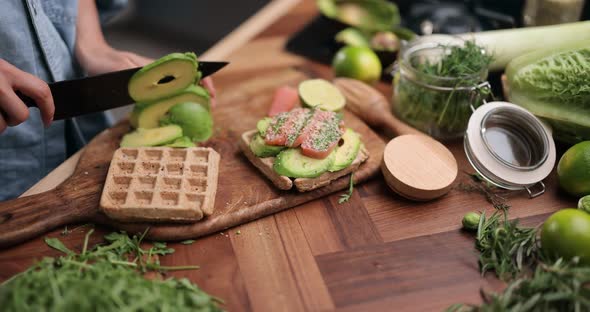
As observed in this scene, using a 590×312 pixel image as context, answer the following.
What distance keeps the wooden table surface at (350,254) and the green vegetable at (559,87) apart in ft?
0.78

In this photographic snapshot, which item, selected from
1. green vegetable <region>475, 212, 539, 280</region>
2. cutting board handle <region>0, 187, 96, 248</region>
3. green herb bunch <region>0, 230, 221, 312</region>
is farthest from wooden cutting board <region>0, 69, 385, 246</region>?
green vegetable <region>475, 212, 539, 280</region>

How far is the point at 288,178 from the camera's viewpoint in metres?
1.90

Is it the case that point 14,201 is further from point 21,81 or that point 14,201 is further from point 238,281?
point 238,281

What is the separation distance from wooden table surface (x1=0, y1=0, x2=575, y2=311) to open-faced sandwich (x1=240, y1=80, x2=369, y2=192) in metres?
0.12

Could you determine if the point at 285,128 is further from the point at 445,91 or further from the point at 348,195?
the point at 445,91

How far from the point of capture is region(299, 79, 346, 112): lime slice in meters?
2.31

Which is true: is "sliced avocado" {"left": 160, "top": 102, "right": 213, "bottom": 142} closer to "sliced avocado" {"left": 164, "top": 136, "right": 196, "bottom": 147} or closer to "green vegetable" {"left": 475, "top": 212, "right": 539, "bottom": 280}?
"sliced avocado" {"left": 164, "top": 136, "right": 196, "bottom": 147}

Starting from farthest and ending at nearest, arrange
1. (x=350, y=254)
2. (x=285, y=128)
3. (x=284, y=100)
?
(x=284, y=100) → (x=285, y=128) → (x=350, y=254)

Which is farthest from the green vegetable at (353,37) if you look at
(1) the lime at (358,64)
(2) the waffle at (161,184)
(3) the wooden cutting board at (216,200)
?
(2) the waffle at (161,184)

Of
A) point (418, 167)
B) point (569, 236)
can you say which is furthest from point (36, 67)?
point (569, 236)

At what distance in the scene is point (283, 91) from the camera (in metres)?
2.47

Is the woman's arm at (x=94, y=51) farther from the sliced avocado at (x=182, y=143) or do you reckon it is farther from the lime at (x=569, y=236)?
the lime at (x=569, y=236)

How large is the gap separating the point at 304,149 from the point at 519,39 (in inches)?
48.9

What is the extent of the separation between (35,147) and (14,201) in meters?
0.47
